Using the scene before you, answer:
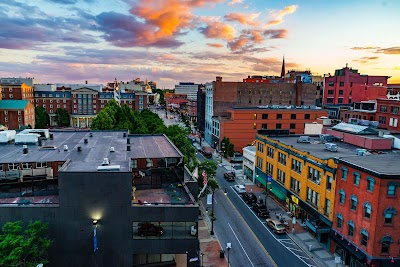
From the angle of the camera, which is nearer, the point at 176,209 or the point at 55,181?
the point at 176,209

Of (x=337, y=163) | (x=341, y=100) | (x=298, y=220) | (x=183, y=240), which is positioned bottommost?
(x=298, y=220)

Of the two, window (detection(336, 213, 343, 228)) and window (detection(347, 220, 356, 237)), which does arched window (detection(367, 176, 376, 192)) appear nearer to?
window (detection(347, 220, 356, 237))

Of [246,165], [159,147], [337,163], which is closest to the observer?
[337,163]

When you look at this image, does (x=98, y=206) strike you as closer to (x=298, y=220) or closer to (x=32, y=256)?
(x=32, y=256)

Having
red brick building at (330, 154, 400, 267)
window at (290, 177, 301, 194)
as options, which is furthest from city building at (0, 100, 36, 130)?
red brick building at (330, 154, 400, 267)

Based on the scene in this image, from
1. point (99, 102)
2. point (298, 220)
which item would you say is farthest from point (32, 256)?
point (99, 102)

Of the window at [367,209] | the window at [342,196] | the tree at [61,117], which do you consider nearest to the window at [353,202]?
the window at [342,196]

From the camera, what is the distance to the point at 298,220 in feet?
160

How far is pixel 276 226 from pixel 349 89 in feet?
303

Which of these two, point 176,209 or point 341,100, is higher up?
point 341,100

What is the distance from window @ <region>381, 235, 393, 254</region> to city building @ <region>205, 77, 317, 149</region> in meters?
71.7

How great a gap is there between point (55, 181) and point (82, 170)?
5558 millimetres

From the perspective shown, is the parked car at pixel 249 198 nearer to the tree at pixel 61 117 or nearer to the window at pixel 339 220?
the window at pixel 339 220

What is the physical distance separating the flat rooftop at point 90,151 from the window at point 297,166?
762 inches
